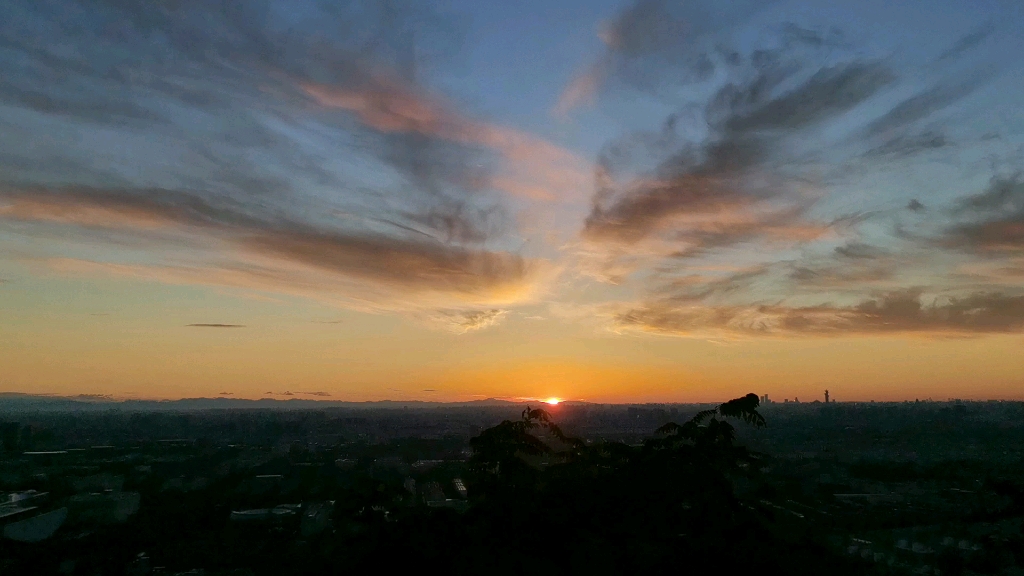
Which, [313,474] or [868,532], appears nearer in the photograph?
[868,532]

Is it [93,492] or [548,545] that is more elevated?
[548,545]

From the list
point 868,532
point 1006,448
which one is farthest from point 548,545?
point 1006,448

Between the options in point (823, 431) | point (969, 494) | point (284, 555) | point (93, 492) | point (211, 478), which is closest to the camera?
point (284, 555)

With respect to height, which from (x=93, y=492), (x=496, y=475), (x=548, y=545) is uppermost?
(x=496, y=475)

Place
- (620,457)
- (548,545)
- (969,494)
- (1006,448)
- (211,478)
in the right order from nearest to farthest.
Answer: (548,545) → (620,457) → (969,494) → (211,478) → (1006,448)

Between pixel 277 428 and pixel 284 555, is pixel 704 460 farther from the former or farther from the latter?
pixel 277 428

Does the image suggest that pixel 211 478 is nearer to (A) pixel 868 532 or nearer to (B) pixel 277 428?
(A) pixel 868 532

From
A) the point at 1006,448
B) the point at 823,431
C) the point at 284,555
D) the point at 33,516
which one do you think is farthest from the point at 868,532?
the point at 823,431
